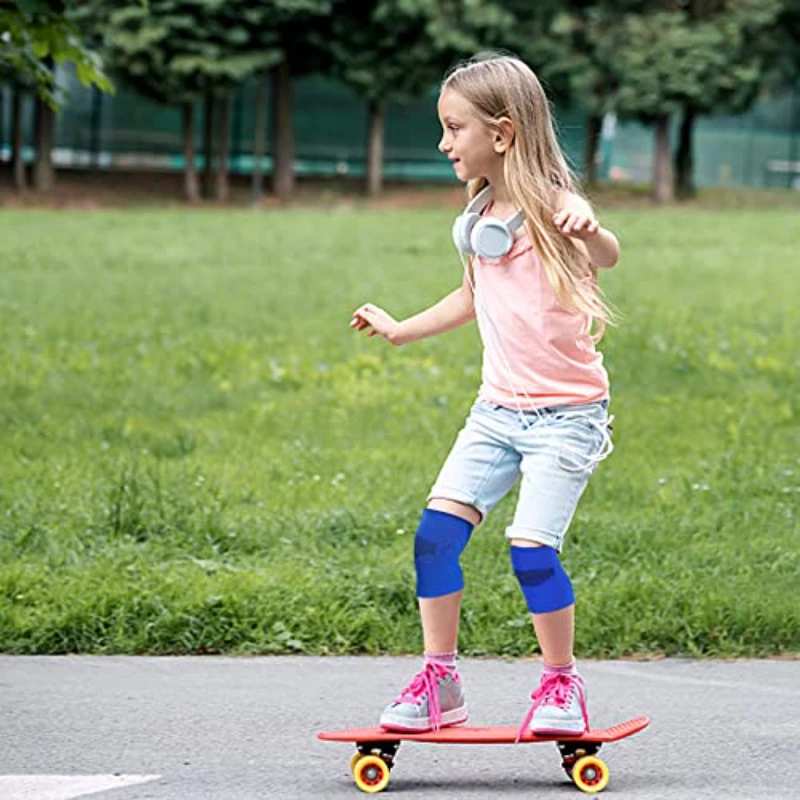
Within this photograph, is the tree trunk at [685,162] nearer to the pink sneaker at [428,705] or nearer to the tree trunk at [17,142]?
the tree trunk at [17,142]

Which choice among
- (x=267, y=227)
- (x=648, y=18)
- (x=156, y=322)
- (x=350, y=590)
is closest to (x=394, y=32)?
(x=648, y=18)

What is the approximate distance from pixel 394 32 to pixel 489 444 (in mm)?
→ 41643

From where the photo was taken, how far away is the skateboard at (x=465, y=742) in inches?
185

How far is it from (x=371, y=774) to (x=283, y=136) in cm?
4271

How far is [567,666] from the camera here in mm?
4770

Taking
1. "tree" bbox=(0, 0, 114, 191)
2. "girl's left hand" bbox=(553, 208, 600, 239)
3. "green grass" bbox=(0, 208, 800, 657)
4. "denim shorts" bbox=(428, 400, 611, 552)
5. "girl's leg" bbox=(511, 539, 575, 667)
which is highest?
"tree" bbox=(0, 0, 114, 191)

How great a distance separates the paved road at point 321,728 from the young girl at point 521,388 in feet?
0.72

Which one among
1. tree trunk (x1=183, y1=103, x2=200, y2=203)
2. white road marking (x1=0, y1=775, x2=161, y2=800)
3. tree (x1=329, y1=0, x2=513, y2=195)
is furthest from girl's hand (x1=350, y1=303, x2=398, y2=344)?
tree (x1=329, y1=0, x2=513, y2=195)

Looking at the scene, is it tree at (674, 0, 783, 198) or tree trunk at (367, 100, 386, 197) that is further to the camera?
tree trunk at (367, 100, 386, 197)

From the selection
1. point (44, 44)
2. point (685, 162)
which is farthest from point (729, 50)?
point (44, 44)

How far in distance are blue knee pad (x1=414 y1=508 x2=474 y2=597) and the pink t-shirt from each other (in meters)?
0.32

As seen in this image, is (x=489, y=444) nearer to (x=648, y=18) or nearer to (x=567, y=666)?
(x=567, y=666)

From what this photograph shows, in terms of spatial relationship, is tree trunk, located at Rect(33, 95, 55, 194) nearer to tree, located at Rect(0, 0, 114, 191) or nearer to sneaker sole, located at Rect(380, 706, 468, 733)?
tree, located at Rect(0, 0, 114, 191)

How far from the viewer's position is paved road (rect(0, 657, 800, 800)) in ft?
15.6
